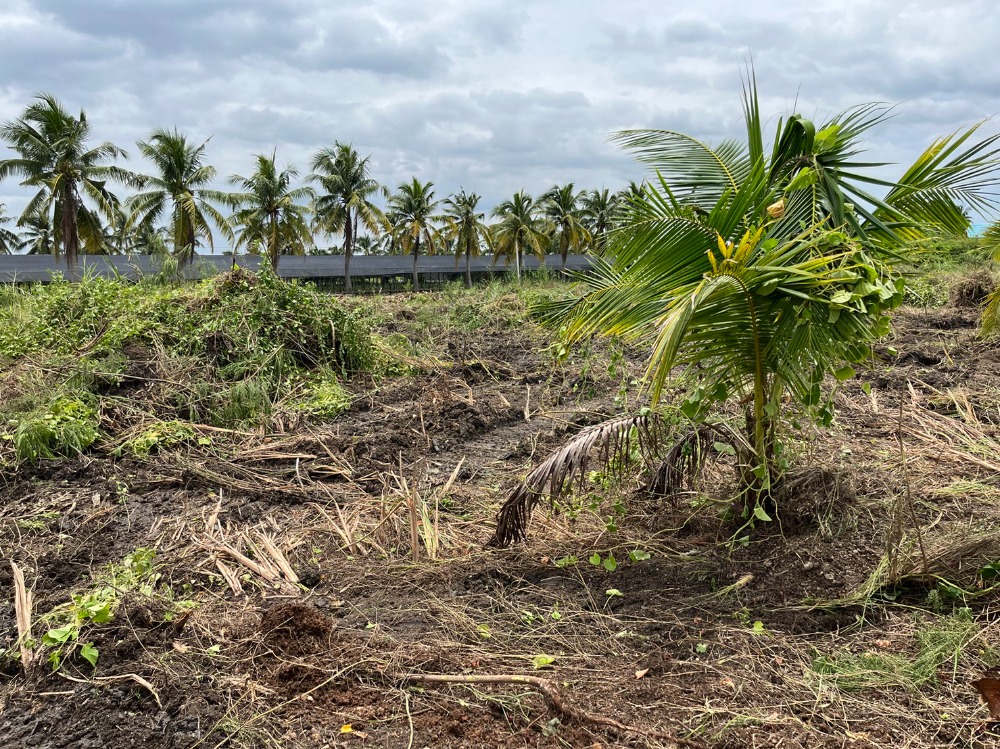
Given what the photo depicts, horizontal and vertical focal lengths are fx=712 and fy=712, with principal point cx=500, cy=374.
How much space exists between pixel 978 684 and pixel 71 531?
16.3 ft

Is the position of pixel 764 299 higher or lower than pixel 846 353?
higher

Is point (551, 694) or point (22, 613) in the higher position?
point (551, 694)

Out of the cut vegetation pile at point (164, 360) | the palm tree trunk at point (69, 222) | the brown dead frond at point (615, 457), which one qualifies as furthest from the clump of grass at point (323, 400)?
the palm tree trunk at point (69, 222)

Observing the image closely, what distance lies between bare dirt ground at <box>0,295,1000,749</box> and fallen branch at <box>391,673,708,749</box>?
1cm

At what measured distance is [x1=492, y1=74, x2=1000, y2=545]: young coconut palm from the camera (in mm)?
3033

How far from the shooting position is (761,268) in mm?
2941

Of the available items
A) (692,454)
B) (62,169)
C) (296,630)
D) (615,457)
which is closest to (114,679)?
(296,630)

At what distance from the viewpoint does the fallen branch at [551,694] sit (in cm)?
253

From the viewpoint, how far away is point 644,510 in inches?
176

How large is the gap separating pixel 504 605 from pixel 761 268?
6.62 feet

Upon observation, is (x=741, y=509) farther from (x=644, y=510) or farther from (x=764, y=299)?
(x=764, y=299)

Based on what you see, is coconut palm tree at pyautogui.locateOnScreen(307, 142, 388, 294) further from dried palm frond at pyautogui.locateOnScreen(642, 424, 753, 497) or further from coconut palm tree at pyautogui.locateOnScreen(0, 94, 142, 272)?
dried palm frond at pyautogui.locateOnScreen(642, 424, 753, 497)

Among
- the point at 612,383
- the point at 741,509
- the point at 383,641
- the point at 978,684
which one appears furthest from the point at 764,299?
the point at 612,383

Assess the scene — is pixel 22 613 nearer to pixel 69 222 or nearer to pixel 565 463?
pixel 565 463
